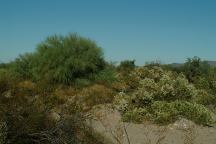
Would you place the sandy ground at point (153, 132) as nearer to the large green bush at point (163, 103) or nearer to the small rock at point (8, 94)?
the large green bush at point (163, 103)

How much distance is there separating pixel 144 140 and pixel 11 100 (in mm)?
4455

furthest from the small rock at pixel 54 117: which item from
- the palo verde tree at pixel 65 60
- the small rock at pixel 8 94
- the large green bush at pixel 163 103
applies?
the palo verde tree at pixel 65 60

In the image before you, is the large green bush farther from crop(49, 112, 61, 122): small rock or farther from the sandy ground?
crop(49, 112, 61, 122): small rock

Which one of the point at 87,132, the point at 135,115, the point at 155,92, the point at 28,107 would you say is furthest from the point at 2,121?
the point at 155,92

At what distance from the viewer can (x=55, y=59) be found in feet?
76.7

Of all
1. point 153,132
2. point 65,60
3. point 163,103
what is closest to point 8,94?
point 153,132

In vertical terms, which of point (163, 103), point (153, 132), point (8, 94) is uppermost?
point (8, 94)

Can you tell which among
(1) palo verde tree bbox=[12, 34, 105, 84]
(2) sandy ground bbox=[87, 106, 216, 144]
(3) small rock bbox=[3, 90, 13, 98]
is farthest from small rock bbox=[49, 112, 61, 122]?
(1) palo verde tree bbox=[12, 34, 105, 84]

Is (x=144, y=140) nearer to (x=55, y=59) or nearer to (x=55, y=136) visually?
(x=55, y=136)

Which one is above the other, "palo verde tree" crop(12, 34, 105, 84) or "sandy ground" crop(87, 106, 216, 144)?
"palo verde tree" crop(12, 34, 105, 84)

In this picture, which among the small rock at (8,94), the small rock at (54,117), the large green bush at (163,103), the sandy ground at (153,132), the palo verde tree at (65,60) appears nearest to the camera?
the small rock at (54,117)

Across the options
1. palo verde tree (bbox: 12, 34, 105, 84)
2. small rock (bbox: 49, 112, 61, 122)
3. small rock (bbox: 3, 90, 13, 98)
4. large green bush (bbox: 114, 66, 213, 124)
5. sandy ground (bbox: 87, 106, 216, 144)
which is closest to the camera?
small rock (bbox: 49, 112, 61, 122)

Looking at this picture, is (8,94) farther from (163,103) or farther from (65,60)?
(65,60)

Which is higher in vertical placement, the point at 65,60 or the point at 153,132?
the point at 65,60
